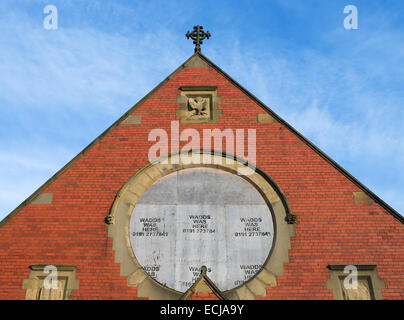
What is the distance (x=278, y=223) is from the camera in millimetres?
10359

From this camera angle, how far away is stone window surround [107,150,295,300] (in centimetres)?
967

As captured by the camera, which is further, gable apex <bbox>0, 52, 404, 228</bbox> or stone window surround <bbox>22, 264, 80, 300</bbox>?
gable apex <bbox>0, 52, 404, 228</bbox>

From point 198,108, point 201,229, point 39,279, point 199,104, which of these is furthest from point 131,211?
point 199,104

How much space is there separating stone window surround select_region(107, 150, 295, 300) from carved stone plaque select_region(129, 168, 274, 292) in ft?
0.42

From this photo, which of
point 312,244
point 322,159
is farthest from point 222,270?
point 322,159

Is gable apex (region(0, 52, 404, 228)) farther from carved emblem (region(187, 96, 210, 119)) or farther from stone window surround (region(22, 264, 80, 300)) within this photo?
stone window surround (region(22, 264, 80, 300))

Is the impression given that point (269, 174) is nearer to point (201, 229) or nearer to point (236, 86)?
point (201, 229)

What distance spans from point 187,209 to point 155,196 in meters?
0.82

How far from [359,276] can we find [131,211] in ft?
16.7

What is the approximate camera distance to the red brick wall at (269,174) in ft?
31.9

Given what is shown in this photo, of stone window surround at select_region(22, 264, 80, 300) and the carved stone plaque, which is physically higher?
the carved stone plaque

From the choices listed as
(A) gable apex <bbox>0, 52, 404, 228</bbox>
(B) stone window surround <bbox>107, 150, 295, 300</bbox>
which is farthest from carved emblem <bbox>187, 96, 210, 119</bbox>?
(B) stone window surround <bbox>107, 150, 295, 300</bbox>

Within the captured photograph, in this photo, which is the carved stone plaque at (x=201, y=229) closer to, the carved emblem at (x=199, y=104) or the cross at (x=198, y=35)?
the carved emblem at (x=199, y=104)

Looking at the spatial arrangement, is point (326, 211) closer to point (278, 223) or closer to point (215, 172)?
point (278, 223)
